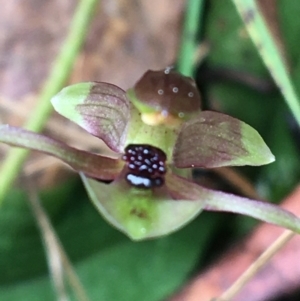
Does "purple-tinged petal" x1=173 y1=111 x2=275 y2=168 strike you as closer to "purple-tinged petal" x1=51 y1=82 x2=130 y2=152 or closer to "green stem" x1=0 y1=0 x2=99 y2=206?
"purple-tinged petal" x1=51 y1=82 x2=130 y2=152

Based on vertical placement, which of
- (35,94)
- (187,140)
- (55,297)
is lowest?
(55,297)

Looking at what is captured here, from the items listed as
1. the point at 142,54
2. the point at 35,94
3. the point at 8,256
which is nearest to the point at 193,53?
the point at 142,54

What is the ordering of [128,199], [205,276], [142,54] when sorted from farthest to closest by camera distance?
[142,54], [205,276], [128,199]

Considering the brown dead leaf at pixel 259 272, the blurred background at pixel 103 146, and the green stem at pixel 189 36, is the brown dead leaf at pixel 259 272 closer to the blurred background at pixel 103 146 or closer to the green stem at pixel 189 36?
the blurred background at pixel 103 146

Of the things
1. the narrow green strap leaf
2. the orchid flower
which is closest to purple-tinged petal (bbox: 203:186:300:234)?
the orchid flower

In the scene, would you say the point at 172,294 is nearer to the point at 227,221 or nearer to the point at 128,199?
the point at 227,221

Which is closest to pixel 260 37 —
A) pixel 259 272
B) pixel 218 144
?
pixel 218 144

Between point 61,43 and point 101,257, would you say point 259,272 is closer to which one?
point 101,257
